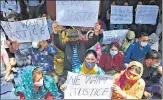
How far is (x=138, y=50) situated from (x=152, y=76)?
0.88ft

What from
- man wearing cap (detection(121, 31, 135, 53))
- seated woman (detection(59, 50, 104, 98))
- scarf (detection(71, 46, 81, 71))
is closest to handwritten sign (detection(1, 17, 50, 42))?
scarf (detection(71, 46, 81, 71))

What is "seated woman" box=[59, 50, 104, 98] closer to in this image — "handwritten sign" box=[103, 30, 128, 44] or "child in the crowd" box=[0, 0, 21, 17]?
"handwritten sign" box=[103, 30, 128, 44]

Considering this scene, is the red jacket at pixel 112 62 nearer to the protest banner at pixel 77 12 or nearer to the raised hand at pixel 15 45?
the protest banner at pixel 77 12

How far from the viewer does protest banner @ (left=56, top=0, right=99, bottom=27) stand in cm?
383

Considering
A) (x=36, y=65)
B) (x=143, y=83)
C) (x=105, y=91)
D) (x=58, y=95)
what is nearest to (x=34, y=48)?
(x=36, y=65)

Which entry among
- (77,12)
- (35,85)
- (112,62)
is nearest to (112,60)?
(112,62)

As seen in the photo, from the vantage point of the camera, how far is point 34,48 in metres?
3.98

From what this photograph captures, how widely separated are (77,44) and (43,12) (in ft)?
1.30

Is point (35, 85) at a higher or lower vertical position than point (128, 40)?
lower

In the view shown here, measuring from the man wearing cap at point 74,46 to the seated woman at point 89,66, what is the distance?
37 millimetres

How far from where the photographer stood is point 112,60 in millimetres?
3980

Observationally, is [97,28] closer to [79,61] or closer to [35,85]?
[79,61]

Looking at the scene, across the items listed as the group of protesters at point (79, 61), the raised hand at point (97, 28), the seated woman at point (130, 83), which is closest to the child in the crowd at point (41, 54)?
the group of protesters at point (79, 61)

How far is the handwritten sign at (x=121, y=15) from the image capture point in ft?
12.7
